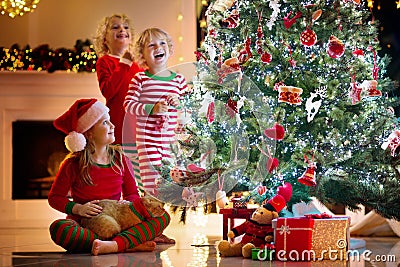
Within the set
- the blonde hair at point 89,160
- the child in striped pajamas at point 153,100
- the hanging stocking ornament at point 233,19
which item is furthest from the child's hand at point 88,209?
the hanging stocking ornament at point 233,19

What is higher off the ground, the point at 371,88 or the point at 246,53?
the point at 246,53

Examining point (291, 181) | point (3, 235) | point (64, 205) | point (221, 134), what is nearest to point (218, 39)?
point (221, 134)

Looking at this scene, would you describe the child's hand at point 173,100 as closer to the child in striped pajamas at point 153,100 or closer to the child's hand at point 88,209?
the child in striped pajamas at point 153,100

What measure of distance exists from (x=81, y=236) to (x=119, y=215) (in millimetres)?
172

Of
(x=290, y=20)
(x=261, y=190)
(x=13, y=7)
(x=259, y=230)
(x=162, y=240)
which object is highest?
(x=13, y=7)

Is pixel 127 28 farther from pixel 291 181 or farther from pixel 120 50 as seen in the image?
pixel 291 181

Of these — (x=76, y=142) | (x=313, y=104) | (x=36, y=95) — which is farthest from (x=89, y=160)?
(x=36, y=95)

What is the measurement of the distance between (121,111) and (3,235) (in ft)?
3.47

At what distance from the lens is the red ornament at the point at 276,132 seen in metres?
3.25

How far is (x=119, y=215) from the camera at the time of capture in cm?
306

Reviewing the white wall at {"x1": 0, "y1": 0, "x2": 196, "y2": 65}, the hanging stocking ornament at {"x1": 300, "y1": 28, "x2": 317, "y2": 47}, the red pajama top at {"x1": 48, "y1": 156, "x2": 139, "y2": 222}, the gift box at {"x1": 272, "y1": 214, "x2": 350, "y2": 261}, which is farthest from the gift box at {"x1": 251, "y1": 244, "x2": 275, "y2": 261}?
the white wall at {"x1": 0, "y1": 0, "x2": 196, "y2": 65}

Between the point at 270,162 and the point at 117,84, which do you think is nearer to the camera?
the point at 270,162

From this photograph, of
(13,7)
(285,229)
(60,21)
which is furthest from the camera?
(60,21)

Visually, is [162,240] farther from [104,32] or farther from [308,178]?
[104,32]
